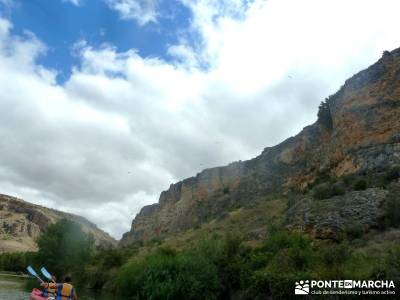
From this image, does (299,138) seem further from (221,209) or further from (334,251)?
(334,251)

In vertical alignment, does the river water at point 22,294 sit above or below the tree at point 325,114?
below

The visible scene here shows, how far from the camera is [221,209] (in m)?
92.1

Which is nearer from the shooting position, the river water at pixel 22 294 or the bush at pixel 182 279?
the bush at pixel 182 279

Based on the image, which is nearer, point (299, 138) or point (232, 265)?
point (232, 265)

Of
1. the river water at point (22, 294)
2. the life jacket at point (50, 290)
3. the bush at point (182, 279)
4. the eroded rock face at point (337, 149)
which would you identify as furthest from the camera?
the eroded rock face at point (337, 149)

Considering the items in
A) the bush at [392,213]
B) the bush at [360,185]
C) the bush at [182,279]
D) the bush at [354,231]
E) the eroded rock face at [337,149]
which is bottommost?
the bush at [182,279]

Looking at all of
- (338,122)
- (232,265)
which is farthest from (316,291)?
(338,122)

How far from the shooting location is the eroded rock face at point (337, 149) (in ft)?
162

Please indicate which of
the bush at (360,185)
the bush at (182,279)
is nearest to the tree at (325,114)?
the bush at (360,185)

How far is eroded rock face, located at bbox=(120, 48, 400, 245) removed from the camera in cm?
4925

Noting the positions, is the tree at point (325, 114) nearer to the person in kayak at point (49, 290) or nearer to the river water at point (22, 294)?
the river water at point (22, 294)

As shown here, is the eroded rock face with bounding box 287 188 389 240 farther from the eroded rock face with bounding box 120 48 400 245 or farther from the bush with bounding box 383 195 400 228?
the eroded rock face with bounding box 120 48 400 245

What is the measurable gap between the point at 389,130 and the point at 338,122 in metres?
11.8

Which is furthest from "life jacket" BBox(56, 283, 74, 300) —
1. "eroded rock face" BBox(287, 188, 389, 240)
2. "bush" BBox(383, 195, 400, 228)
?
"bush" BBox(383, 195, 400, 228)
